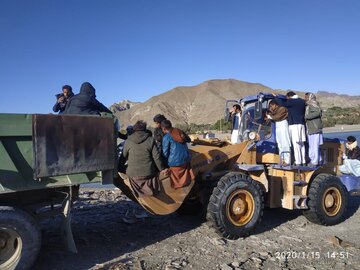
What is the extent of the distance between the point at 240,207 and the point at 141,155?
1998mm

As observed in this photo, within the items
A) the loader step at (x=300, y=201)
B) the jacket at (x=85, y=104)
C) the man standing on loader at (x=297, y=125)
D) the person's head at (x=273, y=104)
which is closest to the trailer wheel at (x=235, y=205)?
the loader step at (x=300, y=201)

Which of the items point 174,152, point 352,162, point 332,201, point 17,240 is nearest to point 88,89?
point 174,152

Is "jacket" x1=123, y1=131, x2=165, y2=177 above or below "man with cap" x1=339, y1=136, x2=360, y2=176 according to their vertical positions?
above

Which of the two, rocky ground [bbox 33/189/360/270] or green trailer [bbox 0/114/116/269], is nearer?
green trailer [bbox 0/114/116/269]

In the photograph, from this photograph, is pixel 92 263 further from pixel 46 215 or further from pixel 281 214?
pixel 281 214

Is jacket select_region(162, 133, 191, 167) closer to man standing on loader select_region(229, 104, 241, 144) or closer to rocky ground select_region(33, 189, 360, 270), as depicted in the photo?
rocky ground select_region(33, 189, 360, 270)

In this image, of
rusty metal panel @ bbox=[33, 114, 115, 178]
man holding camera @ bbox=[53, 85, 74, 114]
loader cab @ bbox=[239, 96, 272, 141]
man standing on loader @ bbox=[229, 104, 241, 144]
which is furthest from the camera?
man standing on loader @ bbox=[229, 104, 241, 144]

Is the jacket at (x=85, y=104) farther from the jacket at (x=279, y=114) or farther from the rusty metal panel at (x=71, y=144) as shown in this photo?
the jacket at (x=279, y=114)

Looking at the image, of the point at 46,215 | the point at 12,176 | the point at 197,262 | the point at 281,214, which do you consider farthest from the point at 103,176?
the point at 281,214

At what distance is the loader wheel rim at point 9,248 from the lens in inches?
186

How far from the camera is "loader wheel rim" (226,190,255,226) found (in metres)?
6.63

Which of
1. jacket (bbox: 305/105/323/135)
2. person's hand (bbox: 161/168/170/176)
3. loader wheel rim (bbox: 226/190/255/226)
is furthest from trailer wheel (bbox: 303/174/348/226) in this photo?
person's hand (bbox: 161/168/170/176)

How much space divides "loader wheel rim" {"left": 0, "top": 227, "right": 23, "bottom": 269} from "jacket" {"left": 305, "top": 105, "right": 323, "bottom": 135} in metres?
5.66

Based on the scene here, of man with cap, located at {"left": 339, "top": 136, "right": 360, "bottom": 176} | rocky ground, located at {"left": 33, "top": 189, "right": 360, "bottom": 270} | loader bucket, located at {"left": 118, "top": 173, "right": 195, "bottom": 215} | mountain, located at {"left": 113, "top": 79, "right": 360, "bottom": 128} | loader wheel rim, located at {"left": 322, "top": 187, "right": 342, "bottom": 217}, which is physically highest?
mountain, located at {"left": 113, "top": 79, "right": 360, "bottom": 128}
